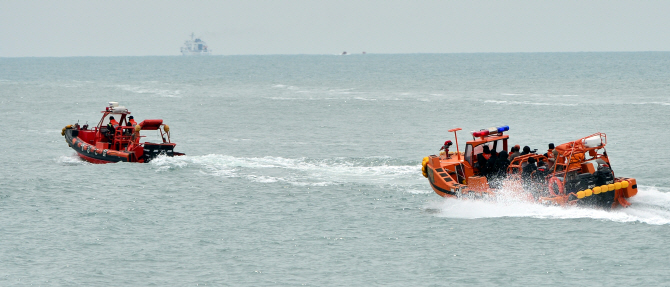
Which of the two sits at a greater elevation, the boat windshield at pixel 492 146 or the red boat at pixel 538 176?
the boat windshield at pixel 492 146

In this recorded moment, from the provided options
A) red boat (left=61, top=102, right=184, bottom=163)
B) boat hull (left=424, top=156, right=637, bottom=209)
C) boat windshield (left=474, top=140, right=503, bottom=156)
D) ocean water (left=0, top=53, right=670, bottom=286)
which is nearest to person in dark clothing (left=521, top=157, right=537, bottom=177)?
boat hull (left=424, top=156, right=637, bottom=209)

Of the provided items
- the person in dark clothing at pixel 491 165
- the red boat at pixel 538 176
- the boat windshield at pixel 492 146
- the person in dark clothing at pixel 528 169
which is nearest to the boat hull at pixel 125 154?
the red boat at pixel 538 176

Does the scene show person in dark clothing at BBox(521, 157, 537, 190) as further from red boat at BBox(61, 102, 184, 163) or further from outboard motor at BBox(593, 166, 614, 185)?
red boat at BBox(61, 102, 184, 163)

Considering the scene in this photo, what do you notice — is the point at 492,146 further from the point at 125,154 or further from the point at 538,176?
Answer: the point at 125,154

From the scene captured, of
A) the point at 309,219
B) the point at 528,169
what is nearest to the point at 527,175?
the point at 528,169

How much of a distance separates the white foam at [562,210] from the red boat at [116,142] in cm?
1370

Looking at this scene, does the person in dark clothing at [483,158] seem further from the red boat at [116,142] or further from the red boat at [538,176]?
the red boat at [116,142]

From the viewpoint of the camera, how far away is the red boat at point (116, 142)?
3288 centimetres

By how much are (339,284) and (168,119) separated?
40694 mm

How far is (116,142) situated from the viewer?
3428 cm

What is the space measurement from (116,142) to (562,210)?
2017 cm

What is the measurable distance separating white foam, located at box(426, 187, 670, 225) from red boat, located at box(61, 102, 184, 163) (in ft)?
45.0

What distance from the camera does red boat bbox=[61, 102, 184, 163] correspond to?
108 ft

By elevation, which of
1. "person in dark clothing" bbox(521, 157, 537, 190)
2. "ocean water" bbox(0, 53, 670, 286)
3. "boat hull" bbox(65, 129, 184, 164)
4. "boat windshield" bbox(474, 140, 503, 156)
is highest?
"boat windshield" bbox(474, 140, 503, 156)
